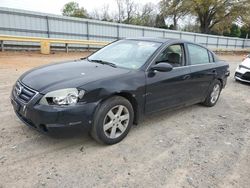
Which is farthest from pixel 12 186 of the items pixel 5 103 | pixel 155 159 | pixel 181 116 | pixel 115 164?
pixel 181 116

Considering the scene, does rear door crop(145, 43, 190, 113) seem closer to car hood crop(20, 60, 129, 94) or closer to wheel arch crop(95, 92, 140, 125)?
wheel arch crop(95, 92, 140, 125)

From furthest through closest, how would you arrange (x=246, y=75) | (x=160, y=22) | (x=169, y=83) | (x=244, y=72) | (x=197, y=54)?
(x=160, y=22) → (x=244, y=72) → (x=246, y=75) → (x=197, y=54) → (x=169, y=83)

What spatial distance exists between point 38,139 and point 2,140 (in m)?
0.49

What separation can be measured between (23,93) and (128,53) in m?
1.92

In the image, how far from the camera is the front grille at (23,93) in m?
3.07

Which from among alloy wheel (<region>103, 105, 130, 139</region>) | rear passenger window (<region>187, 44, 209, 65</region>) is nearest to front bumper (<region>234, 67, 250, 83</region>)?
rear passenger window (<region>187, 44, 209, 65</region>)

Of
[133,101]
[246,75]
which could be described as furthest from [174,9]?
[133,101]

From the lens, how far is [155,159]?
320 cm

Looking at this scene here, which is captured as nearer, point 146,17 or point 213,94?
point 213,94

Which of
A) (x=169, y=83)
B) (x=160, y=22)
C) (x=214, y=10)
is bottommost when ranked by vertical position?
(x=169, y=83)

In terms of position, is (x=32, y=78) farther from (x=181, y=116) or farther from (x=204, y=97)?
(x=204, y=97)

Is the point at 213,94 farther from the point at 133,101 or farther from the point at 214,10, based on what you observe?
the point at 214,10

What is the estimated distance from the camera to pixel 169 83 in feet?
13.5

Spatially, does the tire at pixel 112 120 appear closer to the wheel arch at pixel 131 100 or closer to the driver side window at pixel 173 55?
the wheel arch at pixel 131 100
